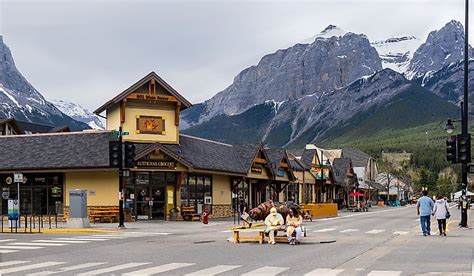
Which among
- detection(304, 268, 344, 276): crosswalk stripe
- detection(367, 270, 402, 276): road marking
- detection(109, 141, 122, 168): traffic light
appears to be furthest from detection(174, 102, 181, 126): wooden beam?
detection(367, 270, 402, 276): road marking

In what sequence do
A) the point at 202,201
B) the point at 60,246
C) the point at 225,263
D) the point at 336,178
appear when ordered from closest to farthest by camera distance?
Result: the point at 225,263 → the point at 60,246 → the point at 202,201 → the point at 336,178

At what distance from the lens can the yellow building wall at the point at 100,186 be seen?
42.7 meters

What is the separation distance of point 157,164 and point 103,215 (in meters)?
4.35

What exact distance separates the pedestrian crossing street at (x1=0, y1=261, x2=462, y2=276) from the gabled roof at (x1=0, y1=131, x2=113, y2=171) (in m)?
24.1

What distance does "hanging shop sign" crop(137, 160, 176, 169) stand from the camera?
42.8m

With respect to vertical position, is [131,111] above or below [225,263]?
above

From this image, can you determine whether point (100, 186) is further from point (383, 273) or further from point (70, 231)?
point (383, 273)

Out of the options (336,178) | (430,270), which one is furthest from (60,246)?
(336,178)

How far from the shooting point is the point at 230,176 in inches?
2031

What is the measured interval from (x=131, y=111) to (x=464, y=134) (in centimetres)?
2066

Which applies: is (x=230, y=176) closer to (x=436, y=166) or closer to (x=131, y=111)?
(x=131, y=111)

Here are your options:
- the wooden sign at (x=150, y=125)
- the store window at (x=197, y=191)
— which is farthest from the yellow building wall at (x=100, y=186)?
the store window at (x=197, y=191)

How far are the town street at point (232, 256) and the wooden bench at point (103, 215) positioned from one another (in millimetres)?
13853

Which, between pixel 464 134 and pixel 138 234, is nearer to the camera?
pixel 138 234
